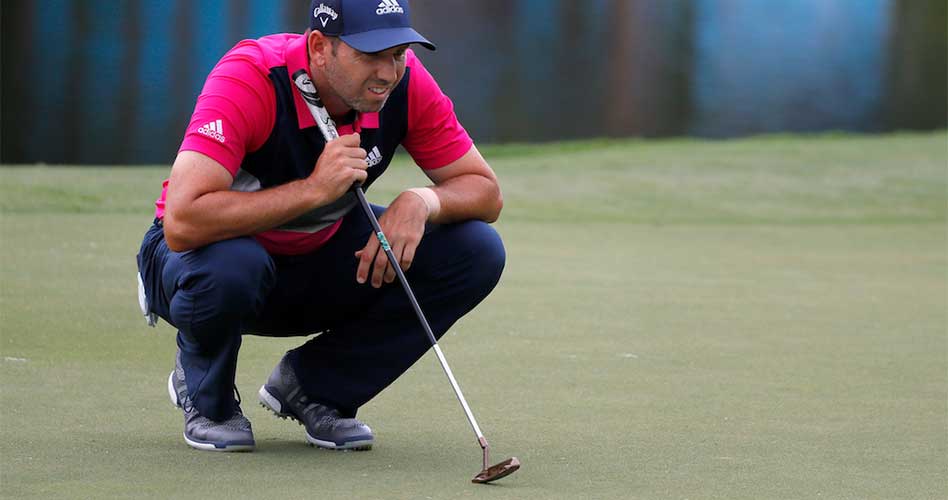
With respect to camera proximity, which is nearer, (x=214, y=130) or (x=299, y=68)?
(x=214, y=130)

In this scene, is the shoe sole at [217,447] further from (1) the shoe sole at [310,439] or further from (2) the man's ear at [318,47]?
(2) the man's ear at [318,47]

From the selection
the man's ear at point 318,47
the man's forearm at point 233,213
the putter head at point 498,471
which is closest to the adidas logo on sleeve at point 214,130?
the man's forearm at point 233,213

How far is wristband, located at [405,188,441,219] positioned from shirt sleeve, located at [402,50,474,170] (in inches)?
5.4

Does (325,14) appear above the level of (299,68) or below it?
above

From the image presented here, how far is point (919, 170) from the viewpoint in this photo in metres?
12.2

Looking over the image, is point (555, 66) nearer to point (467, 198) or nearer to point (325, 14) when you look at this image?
point (467, 198)

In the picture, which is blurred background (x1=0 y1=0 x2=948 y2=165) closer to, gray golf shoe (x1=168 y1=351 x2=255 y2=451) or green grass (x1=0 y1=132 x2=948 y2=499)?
green grass (x1=0 y1=132 x2=948 y2=499)

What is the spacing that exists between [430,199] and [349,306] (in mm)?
349

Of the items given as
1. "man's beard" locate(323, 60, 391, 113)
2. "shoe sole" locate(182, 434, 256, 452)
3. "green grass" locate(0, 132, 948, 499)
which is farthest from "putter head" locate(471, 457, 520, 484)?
"man's beard" locate(323, 60, 391, 113)

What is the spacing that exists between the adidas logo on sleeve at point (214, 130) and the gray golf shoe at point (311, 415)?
0.74 meters

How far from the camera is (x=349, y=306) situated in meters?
3.61

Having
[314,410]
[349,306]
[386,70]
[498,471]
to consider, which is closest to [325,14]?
[386,70]

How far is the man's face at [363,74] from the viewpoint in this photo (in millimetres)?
3225

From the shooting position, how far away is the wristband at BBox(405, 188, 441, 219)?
3.46 meters
